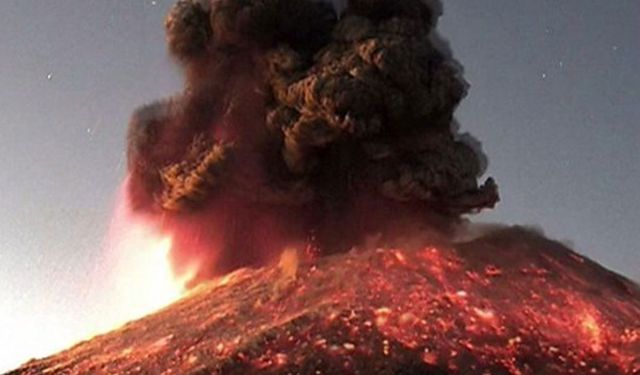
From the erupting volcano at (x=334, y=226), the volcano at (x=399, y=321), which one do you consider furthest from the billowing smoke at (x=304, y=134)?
the volcano at (x=399, y=321)

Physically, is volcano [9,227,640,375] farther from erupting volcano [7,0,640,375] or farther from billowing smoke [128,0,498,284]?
billowing smoke [128,0,498,284]

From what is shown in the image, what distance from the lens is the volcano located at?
2033 cm

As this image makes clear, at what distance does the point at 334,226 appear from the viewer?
3033cm

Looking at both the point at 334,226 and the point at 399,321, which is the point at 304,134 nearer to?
the point at 334,226

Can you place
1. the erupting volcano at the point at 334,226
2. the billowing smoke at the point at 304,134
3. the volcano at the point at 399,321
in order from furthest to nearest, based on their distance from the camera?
the billowing smoke at the point at 304,134, the erupting volcano at the point at 334,226, the volcano at the point at 399,321

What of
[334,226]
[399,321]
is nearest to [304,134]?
[334,226]

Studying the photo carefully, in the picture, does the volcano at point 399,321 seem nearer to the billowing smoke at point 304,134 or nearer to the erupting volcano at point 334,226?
the erupting volcano at point 334,226

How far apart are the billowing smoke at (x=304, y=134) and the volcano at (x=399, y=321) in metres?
2.09

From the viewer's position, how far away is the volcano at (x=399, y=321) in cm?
2033

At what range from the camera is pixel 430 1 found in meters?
33.2

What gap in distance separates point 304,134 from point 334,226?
347cm

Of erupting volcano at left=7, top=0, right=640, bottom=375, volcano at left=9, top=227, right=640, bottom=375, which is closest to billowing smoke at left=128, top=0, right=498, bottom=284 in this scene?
erupting volcano at left=7, top=0, right=640, bottom=375

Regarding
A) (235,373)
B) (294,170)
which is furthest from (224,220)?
(235,373)

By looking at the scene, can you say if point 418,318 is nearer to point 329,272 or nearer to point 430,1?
point 329,272
